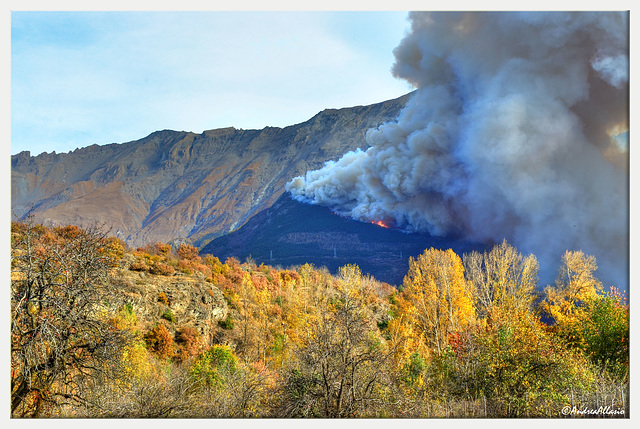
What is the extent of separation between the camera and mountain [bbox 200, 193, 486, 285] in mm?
86338

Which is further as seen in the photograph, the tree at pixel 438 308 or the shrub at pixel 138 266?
the shrub at pixel 138 266

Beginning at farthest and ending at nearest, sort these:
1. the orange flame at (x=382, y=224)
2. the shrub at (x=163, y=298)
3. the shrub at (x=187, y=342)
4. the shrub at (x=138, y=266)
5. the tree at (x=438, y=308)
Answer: the orange flame at (x=382, y=224)
the shrub at (x=138, y=266)
the tree at (x=438, y=308)
the shrub at (x=163, y=298)
the shrub at (x=187, y=342)

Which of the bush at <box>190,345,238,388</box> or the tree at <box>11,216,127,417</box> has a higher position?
the tree at <box>11,216,127,417</box>

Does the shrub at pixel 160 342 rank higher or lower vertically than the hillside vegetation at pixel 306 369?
lower

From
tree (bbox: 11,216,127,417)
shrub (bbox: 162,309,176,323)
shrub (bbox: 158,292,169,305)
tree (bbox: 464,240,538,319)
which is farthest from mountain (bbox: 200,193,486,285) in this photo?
tree (bbox: 11,216,127,417)

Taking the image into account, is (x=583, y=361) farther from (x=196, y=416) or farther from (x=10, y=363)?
(x=10, y=363)

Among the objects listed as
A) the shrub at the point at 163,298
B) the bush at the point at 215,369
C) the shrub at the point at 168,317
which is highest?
the shrub at the point at 163,298

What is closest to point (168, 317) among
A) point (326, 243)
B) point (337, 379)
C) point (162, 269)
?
point (162, 269)

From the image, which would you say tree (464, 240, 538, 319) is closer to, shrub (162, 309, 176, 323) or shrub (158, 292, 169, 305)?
shrub (162, 309, 176, 323)

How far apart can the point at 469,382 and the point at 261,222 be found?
142m

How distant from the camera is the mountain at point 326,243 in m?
86.3

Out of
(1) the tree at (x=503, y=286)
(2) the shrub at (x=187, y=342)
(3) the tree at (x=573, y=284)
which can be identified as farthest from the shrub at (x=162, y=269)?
(3) the tree at (x=573, y=284)

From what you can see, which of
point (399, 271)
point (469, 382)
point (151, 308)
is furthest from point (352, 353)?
point (399, 271)

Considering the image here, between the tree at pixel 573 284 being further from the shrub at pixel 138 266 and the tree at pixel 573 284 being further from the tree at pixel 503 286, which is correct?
the shrub at pixel 138 266
